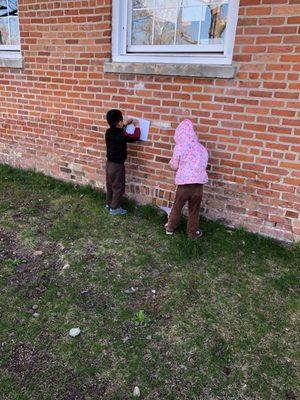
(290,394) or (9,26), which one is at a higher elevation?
(9,26)

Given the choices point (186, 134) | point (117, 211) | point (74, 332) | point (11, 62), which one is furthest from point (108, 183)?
point (11, 62)

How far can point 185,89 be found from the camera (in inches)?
150

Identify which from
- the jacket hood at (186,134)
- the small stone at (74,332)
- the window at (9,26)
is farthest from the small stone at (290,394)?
the window at (9,26)

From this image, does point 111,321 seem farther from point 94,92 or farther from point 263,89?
point 94,92

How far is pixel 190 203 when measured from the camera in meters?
3.72

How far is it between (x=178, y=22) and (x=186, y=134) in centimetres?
132

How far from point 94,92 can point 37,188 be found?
165cm

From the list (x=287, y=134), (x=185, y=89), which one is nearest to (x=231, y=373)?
(x=287, y=134)

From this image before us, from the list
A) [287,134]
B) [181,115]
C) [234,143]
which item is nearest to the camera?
[287,134]

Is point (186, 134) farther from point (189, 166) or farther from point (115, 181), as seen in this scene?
point (115, 181)

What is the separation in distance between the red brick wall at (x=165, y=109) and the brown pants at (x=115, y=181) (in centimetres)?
27

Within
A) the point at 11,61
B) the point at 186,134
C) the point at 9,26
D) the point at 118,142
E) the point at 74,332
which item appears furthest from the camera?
the point at 9,26

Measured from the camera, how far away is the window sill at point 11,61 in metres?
5.17

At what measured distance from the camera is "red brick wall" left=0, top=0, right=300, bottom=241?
3.32 meters
